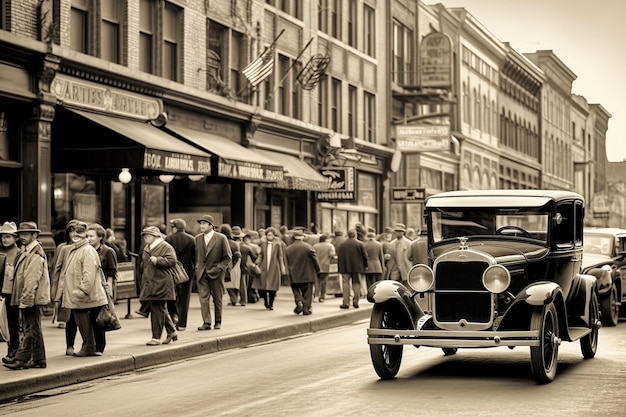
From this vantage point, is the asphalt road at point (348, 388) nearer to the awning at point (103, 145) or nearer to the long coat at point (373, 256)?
the awning at point (103, 145)

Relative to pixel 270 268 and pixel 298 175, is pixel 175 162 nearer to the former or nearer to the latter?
pixel 270 268

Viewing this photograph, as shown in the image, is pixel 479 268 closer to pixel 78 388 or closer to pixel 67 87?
pixel 78 388

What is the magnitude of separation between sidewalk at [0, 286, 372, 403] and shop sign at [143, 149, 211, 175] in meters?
2.95

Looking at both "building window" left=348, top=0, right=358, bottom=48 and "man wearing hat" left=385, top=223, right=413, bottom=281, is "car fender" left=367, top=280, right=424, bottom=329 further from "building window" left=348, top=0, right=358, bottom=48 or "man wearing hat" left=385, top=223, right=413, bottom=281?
"building window" left=348, top=0, right=358, bottom=48

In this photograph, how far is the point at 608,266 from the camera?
19219 mm

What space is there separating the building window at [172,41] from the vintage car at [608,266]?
10961mm

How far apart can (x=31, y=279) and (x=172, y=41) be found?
49.5 feet

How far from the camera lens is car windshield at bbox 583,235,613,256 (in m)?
22.1

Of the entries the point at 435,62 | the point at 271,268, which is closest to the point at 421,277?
the point at 271,268

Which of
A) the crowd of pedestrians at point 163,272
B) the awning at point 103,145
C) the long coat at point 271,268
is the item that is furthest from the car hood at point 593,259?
the awning at point 103,145

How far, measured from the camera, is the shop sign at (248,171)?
26.5 metres

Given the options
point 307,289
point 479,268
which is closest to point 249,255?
point 307,289

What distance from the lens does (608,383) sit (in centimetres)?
1213

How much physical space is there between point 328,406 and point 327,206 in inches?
1105
